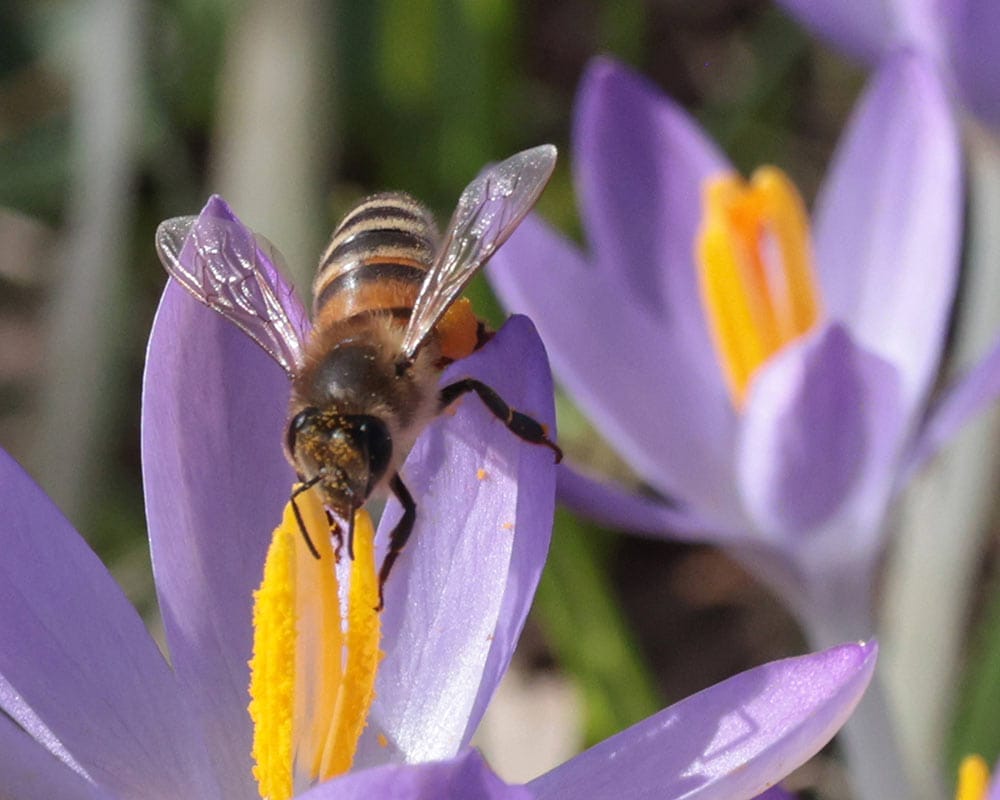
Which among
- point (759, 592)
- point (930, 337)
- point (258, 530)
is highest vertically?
point (258, 530)

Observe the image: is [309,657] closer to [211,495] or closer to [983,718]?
[211,495]

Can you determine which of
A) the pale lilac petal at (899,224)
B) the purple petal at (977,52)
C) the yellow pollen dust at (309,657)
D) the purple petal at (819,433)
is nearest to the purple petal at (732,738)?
the yellow pollen dust at (309,657)

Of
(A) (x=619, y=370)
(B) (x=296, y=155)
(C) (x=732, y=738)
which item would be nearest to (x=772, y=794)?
(C) (x=732, y=738)

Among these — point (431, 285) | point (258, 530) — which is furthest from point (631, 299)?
point (258, 530)

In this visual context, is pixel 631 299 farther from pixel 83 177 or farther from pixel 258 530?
pixel 83 177

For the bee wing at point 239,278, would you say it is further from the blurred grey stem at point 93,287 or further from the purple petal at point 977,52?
the blurred grey stem at point 93,287
